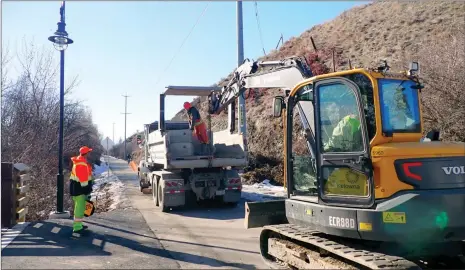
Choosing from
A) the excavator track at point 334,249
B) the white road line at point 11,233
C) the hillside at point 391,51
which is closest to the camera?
the excavator track at point 334,249

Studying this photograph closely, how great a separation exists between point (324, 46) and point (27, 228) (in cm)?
2575

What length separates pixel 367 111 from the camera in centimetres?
496

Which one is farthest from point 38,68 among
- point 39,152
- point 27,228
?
point 27,228

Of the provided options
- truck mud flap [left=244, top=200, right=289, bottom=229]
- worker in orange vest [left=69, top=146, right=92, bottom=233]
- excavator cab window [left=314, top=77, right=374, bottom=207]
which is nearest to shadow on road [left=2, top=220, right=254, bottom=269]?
worker in orange vest [left=69, top=146, right=92, bottom=233]

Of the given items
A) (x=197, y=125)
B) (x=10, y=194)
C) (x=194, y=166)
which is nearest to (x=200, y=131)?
(x=197, y=125)

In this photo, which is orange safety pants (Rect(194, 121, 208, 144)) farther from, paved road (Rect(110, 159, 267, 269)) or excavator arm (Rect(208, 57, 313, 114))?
paved road (Rect(110, 159, 267, 269))

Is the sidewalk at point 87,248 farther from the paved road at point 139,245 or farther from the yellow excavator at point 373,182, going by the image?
the yellow excavator at point 373,182

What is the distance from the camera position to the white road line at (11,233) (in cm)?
762

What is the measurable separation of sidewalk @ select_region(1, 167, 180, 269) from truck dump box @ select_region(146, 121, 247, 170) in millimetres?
2584

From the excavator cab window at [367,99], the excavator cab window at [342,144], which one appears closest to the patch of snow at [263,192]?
the excavator cab window at [342,144]

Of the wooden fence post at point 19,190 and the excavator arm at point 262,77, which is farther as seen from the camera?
the wooden fence post at point 19,190

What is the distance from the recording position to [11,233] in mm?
8281

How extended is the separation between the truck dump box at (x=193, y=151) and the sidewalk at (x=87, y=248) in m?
2.58

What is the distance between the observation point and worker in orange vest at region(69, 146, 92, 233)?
8.37 meters
